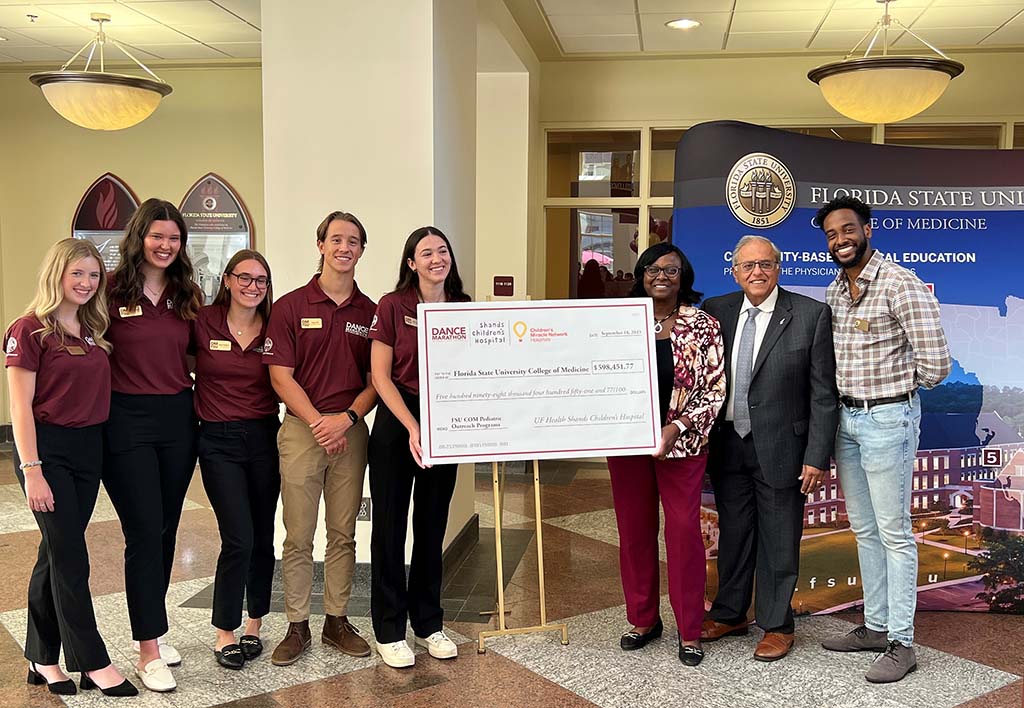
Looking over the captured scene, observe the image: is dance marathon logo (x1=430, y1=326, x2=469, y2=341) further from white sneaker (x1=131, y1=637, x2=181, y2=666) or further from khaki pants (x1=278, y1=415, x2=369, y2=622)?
white sneaker (x1=131, y1=637, x2=181, y2=666)

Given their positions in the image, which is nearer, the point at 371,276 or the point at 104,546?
the point at 371,276

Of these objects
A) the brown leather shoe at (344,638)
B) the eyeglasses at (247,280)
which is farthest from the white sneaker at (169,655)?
the eyeglasses at (247,280)

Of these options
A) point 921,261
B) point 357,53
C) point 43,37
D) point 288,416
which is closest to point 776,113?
point 921,261

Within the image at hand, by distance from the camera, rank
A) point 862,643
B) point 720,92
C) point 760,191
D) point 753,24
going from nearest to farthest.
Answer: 1. point 862,643
2. point 760,191
3. point 753,24
4. point 720,92

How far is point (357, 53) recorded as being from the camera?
404cm

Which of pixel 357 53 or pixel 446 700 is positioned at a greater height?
pixel 357 53

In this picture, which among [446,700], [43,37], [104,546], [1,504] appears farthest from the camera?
[43,37]

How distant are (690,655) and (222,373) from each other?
204cm

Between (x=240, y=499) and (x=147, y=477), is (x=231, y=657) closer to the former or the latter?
(x=240, y=499)

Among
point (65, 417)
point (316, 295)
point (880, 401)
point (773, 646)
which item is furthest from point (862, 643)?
point (65, 417)

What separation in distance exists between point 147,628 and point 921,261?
3.45 meters

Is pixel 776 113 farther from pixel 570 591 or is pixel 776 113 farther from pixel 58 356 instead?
pixel 58 356

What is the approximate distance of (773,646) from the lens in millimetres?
3432

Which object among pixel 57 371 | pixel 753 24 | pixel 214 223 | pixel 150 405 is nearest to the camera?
pixel 57 371
